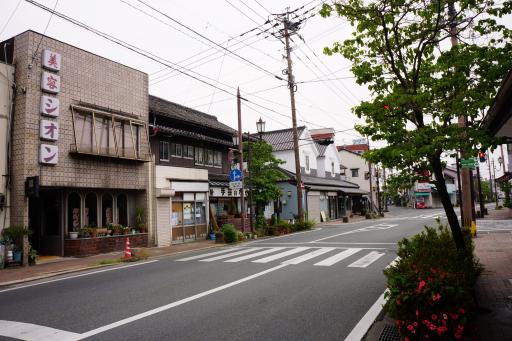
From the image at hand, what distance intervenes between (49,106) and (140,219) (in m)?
6.99

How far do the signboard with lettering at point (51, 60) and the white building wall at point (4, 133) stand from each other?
1411 mm

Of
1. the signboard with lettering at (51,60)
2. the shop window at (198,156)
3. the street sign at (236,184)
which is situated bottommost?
the street sign at (236,184)

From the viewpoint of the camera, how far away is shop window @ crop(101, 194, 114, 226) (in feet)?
59.3

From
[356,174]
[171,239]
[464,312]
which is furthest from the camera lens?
[356,174]

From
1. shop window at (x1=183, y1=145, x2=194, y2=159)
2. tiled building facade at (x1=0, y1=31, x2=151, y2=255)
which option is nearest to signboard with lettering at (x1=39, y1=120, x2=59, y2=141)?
tiled building facade at (x1=0, y1=31, x2=151, y2=255)

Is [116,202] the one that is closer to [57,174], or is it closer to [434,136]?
[57,174]

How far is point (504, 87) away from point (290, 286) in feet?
19.3

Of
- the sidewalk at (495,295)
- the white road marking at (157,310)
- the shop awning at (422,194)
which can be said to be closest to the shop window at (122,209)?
the white road marking at (157,310)

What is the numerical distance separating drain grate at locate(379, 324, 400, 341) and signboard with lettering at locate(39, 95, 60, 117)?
14.7m

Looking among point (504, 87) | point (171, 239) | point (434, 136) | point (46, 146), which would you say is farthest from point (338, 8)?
point (171, 239)

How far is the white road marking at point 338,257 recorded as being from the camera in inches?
475

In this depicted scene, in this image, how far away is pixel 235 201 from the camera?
1090 inches

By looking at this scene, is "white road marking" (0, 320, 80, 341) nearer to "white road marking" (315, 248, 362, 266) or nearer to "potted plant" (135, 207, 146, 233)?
"white road marking" (315, 248, 362, 266)

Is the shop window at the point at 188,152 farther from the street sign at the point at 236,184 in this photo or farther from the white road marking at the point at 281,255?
the white road marking at the point at 281,255
